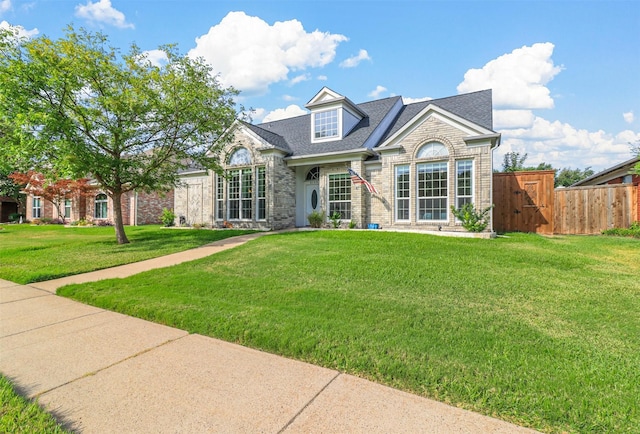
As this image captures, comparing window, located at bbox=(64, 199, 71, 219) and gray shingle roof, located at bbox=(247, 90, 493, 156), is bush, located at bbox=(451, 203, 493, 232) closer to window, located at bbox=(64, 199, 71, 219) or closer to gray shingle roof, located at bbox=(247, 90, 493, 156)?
gray shingle roof, located at bbox=(247, 90, 493, 156)

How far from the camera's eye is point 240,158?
16.7 metres

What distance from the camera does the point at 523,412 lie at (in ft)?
7.68

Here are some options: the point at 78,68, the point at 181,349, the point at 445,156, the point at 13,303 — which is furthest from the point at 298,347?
the point at 78,68

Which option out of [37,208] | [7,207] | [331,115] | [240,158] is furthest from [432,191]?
[7,207]

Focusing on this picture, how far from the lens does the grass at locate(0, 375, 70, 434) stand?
2195 millimetres

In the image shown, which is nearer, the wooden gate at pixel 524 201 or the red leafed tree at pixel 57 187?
the wooden gate at pixel 524 201

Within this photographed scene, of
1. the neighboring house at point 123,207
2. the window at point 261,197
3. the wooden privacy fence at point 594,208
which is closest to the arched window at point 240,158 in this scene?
the window at point 261,197

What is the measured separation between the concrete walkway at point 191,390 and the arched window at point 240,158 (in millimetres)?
13102

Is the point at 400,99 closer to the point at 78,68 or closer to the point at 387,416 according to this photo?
the point at 78,68

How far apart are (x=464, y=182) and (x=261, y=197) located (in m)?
9.48

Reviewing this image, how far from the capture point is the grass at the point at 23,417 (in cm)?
220

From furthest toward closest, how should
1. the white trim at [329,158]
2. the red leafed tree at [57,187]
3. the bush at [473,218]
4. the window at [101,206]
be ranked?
the window at [101,206] → the red leafed tree at [57,187] → the white trim at [329,158] → the bush at [473,218]

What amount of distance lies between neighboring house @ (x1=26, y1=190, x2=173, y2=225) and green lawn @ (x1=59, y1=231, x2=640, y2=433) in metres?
18.9

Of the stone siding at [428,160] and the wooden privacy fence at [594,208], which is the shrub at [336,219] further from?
the wooden privacy fence at [594,208]
